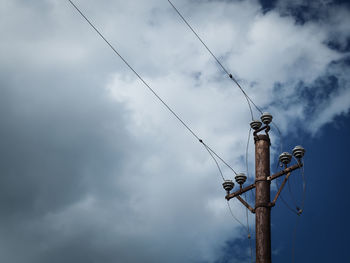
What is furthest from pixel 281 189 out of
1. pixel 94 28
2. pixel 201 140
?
pixel 94 28

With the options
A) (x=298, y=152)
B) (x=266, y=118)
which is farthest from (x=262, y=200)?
(x=266, y=118)

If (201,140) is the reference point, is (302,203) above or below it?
below

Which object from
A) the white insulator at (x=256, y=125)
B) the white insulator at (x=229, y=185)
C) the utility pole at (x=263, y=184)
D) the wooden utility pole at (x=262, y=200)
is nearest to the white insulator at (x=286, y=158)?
the utility pole at (x=263, y=184)

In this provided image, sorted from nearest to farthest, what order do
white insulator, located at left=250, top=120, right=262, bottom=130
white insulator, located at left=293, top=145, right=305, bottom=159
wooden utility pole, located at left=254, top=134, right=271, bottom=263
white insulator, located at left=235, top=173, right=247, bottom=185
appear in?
wooden utility pole, located at left=254, top=134, right=271, bottom=263, white insulator, located at left=293, top=145, right=305, bottom=159, white insulator, located at left=235, top=173, right=247, bottom=185, white insulator, located at left=250, top=120, right=262, bottom=130

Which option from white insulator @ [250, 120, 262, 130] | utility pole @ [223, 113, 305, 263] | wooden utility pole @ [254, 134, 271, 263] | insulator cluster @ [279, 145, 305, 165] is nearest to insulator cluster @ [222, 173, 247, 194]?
utility pole @ [223, 113, 305, 263]

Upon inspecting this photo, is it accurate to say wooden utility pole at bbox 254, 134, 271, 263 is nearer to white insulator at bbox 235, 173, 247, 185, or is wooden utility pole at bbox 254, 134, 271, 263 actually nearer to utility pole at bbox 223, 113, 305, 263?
utility pole at bbox 223, 113, 305, 263

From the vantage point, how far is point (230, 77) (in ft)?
35.6

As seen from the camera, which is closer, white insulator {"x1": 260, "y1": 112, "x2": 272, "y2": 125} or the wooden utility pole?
the wooden utility pole

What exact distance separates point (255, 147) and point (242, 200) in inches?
51.1

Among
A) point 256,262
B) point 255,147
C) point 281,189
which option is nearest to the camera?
point 256,262

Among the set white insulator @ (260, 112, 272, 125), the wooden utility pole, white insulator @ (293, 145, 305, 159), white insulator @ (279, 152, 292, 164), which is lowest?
the wooden utility pole

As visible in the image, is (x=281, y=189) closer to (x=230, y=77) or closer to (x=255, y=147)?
(x=255, y=147)

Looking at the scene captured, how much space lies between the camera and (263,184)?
30.3ft

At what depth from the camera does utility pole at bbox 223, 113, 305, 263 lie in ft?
28.3
